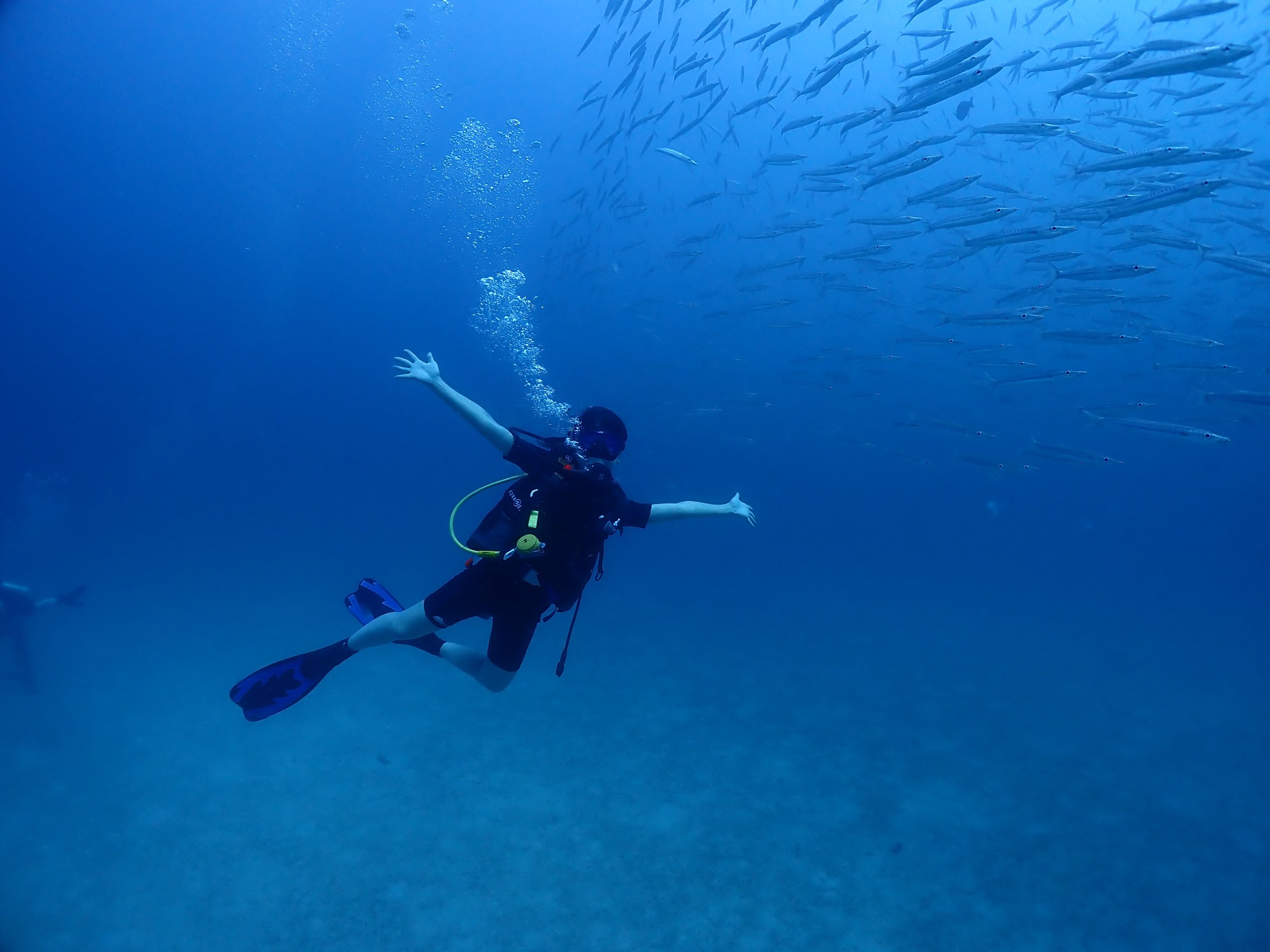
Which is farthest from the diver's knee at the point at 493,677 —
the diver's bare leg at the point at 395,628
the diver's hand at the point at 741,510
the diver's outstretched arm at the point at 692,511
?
the diver's hand at the point at 741,510

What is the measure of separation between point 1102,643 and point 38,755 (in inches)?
922

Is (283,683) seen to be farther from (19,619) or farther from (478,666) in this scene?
(19,619)

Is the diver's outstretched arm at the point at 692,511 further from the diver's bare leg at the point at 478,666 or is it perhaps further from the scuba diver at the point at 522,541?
the diver's bare leg at the point at 478,666

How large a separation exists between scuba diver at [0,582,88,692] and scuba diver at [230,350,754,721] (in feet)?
34.2

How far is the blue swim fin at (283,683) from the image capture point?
4656 millimetres

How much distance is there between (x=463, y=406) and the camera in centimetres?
358

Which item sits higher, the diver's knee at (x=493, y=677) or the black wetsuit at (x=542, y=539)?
the black wetsuit at (x=542, y=539)

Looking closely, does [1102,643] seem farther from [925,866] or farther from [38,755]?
[38,755]

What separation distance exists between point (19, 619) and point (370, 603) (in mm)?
11172

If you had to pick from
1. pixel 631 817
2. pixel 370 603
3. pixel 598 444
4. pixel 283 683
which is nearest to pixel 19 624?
pixel 283 683

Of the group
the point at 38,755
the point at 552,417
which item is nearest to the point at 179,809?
the point at 38,755

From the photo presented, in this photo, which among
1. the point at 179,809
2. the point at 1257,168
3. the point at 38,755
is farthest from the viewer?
the point at 1257,168

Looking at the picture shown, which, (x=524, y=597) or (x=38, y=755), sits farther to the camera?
(x=38, y=755)

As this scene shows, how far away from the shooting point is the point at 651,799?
23.6 feet
